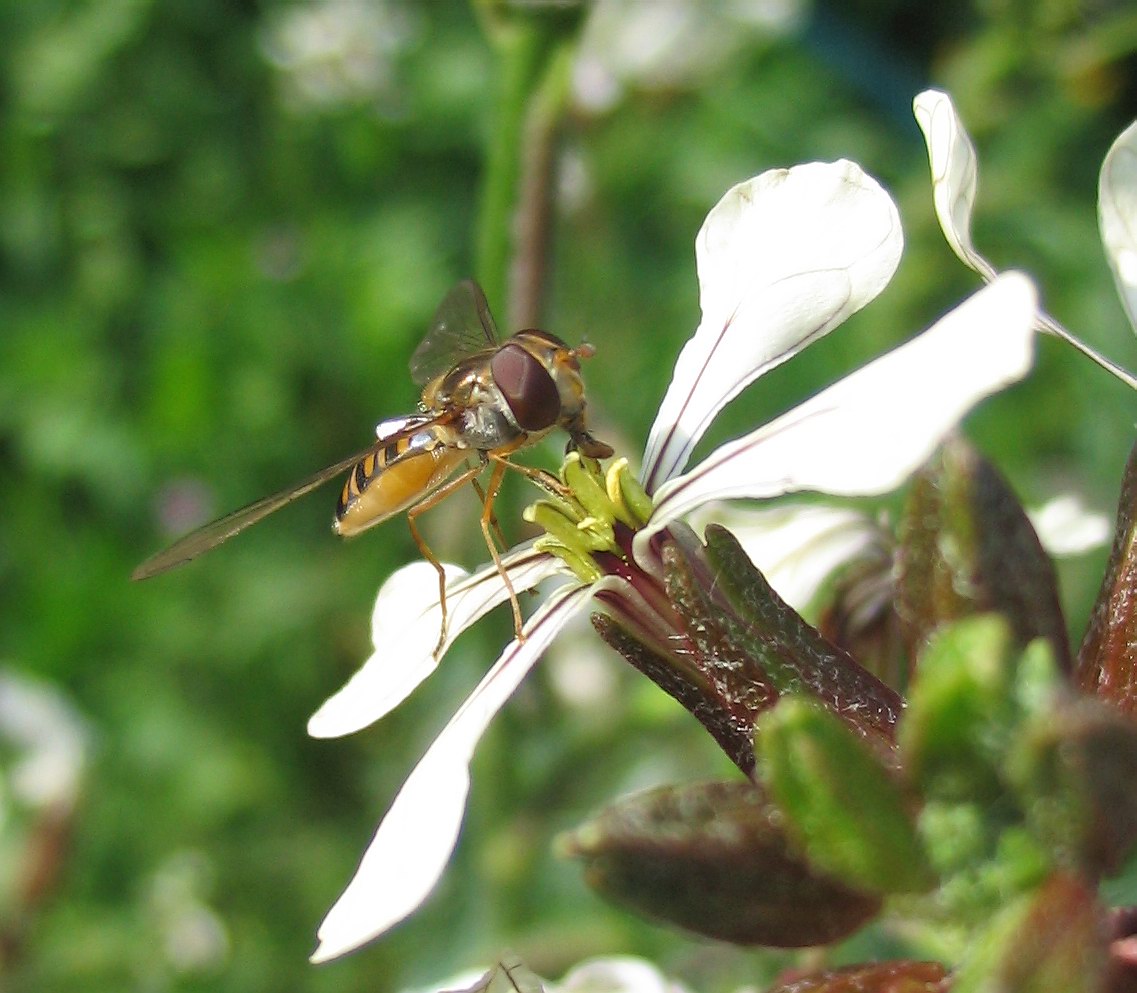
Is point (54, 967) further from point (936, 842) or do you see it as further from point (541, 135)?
point (936, 842)

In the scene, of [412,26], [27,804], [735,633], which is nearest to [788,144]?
[412,26]

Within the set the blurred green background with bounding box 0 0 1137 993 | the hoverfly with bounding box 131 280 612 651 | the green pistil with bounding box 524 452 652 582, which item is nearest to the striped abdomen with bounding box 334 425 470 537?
the hoverfly with bounding box 131 280 612 651

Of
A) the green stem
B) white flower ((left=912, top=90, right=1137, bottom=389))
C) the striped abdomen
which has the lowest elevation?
white flower ((left=912, top=90, right=1137, bottom=389))

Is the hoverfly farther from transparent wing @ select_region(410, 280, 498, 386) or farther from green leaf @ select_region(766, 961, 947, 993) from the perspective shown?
green leaf @ select_region(766, 961, 947, 993)

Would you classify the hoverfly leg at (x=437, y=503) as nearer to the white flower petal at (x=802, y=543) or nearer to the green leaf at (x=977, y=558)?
the white flower petal at (x=802, y=543)

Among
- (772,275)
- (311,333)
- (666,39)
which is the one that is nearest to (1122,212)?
(772,275)
